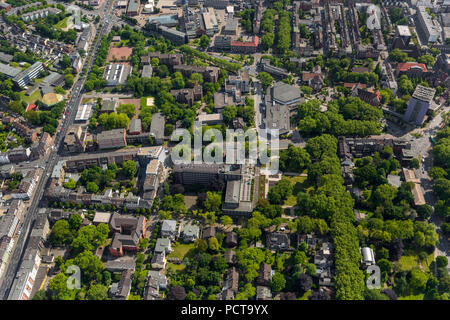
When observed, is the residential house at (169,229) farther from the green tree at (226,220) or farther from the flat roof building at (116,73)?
the flat roof building at (116,73)

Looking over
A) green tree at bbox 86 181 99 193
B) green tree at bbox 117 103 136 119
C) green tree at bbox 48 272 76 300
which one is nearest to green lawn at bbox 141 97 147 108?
green tree at bbox 117 103 136 119

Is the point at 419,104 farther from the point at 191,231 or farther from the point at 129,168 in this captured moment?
the point at 129,168

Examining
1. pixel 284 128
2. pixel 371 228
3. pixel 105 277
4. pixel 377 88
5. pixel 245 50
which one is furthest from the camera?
pixel 245 50

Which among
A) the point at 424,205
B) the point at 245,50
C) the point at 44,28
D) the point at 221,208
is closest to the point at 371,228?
the point at 424,205

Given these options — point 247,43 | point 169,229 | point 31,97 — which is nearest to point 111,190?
point 169,229

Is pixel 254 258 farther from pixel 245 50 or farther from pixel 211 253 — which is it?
pixel 245 50
